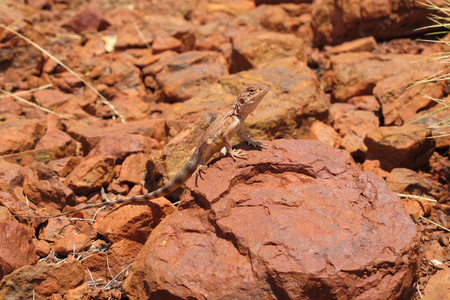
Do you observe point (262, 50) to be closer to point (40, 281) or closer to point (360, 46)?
point (360, 46)

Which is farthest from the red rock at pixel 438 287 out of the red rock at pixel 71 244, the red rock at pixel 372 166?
the red rock at pixel 71 244

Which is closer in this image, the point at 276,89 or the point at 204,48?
the point at 276,89

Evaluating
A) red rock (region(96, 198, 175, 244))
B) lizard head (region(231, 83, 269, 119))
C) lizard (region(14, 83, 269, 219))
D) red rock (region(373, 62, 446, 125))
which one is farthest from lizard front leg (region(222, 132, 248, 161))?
red rock (region(373, 62, 446, 125))

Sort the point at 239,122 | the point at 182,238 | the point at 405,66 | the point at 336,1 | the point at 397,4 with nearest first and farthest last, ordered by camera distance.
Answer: the point at 182,238 < the point at 239,122 < the point at 405,66 < the point at 397,4 < the point at 336,1

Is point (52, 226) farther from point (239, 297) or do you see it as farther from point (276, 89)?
point (276, 89)

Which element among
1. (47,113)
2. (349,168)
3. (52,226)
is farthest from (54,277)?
(47,113)

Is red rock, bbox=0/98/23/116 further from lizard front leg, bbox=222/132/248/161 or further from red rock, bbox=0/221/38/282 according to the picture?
lizard front leg, bbox=222/132/248/161
